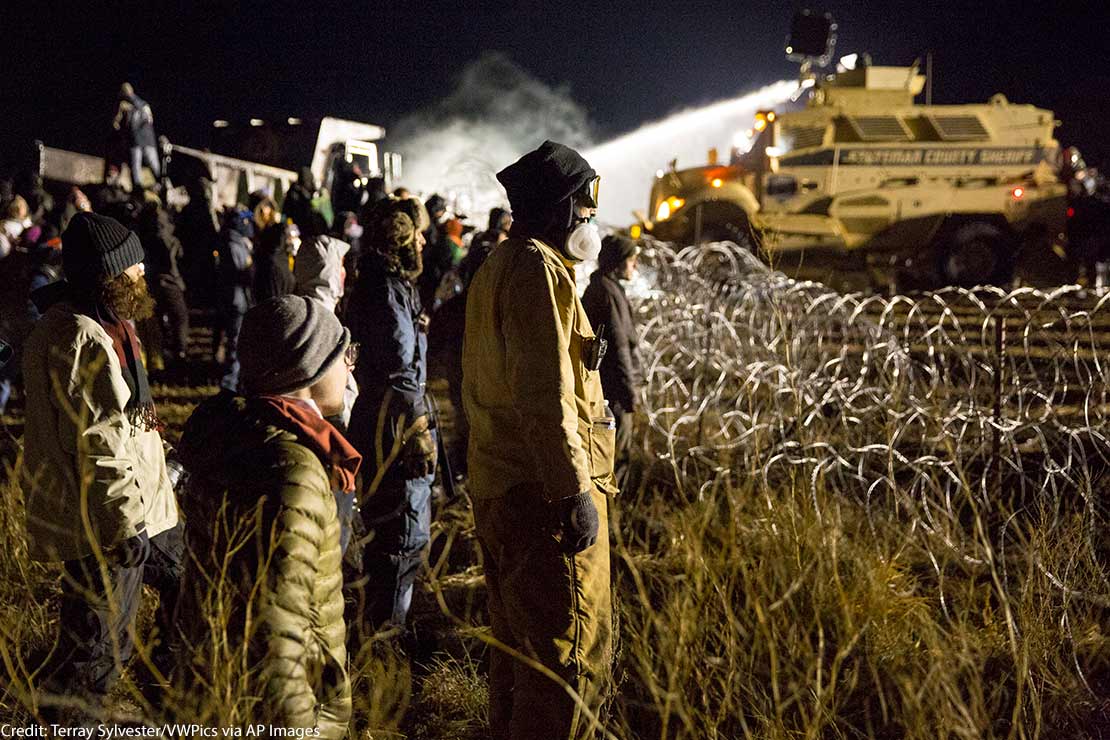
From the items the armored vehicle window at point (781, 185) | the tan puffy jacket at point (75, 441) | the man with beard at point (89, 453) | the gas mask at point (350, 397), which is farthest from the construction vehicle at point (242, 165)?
the tan puffy jacket at point (75, 441)

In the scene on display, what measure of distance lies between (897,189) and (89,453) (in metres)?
13.2

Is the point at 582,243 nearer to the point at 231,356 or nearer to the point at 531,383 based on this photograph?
the point at 531,383

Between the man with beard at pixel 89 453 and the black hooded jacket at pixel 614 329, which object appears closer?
the man with beard at pixel 89 453

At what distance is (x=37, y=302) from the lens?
8.80 ft

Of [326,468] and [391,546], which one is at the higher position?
[326,468]

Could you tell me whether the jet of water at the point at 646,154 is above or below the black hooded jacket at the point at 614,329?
above

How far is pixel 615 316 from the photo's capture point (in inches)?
197

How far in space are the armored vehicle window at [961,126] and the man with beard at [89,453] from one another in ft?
44.1

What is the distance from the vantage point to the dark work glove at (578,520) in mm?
2232

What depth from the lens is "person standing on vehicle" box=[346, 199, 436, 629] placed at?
11.5 feet

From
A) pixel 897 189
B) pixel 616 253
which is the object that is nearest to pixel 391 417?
pixel 616 253

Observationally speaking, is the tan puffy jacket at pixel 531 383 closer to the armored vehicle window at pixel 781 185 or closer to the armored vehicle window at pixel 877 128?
the armored vehicle window at pixel 781 185

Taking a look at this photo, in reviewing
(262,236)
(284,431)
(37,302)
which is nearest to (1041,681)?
(284,431)

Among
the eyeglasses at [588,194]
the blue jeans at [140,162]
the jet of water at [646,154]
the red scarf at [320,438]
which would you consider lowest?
the red scarf at [320,438]
